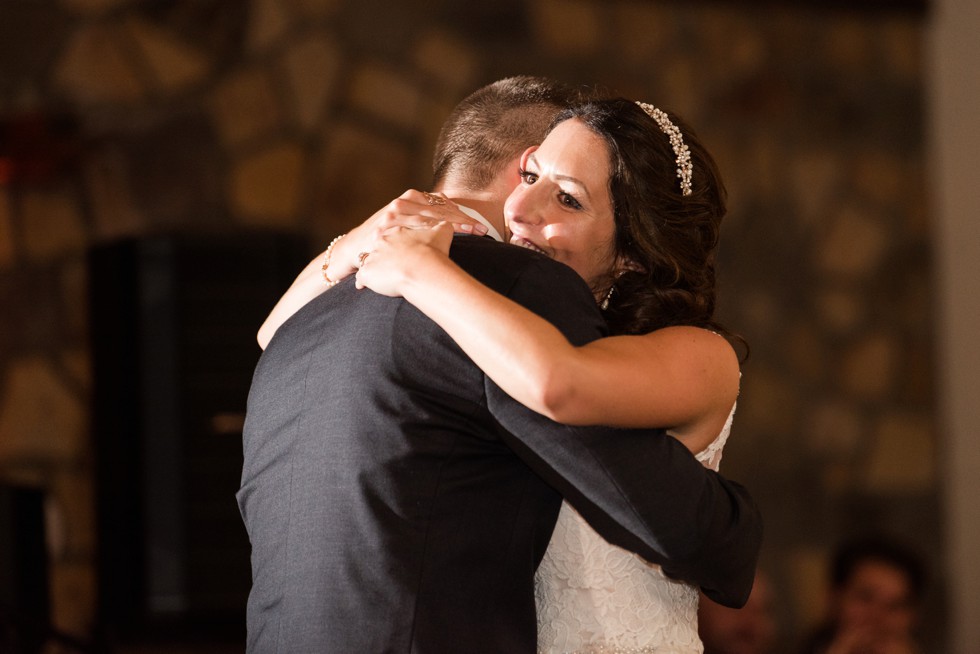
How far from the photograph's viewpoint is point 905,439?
6.15 metres

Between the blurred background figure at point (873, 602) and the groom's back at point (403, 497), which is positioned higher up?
the groom's back at point (403, 497)

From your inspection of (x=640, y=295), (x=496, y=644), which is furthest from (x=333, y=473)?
(x=640, y=295)

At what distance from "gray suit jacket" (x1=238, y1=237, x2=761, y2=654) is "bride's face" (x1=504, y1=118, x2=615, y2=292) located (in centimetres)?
26

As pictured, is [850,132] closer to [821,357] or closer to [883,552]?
[821,357]

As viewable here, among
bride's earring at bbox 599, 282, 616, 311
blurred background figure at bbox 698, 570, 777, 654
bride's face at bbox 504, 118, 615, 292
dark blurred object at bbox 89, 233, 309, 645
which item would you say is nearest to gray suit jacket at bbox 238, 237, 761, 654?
bride's face at bbox 504, 118, 615, 292

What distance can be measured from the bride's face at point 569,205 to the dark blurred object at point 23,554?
6.67 ft

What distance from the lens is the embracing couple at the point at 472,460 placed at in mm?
1471

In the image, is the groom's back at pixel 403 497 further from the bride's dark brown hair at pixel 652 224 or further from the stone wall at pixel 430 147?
the stone wall at pixel 430 147

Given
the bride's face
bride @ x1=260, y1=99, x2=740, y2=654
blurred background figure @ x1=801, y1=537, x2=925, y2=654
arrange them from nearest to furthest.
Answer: bride @ x1=260, y1=99, x2=740, y2=654, the bride's face, blurred background figure @ x1=801, y1=537, x2=925, y2=654

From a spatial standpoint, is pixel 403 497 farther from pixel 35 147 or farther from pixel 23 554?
pixel 35 147

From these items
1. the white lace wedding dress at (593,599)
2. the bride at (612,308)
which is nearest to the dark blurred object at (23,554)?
the bride at (612,308)

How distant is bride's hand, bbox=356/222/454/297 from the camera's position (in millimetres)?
1509

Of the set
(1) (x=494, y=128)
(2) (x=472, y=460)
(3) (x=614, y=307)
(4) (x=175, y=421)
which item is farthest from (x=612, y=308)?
(4) (x=175, y=421)

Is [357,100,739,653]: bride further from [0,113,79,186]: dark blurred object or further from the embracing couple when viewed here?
[0,113,79,186]: dark blurred object
